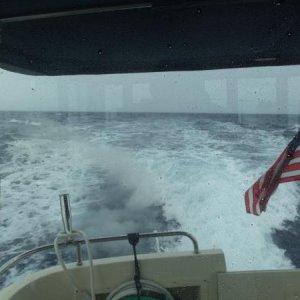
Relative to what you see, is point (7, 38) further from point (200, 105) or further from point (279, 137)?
point (279, 137)

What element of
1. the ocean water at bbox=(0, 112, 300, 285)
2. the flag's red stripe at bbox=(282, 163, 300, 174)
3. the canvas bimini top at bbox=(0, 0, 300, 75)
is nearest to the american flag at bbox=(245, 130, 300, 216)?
the flag's red stripe at bbox=(282, 163, 300, 174)

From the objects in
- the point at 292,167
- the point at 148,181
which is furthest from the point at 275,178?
the point at 148,181

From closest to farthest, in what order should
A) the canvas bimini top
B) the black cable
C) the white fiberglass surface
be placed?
the canvas bimini top, the black cable, the white fiberglass surface

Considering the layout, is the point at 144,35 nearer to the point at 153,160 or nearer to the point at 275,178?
the point at 275,178

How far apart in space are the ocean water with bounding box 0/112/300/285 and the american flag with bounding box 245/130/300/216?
101 centimetres

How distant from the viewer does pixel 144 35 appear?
4.19ft

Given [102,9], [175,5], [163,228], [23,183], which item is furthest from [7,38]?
[23,183]

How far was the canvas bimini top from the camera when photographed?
3.66 feet

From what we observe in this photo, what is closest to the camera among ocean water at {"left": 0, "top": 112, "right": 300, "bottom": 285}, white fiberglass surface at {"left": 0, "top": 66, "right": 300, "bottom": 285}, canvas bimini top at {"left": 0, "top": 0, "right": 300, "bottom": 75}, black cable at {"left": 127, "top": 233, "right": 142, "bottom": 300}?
canvas bimini top at {"left": 0, "top": 0, "right": 300, "bottom": 75}

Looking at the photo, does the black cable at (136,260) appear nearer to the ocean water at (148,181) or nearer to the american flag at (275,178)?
the american flag at (275,178)

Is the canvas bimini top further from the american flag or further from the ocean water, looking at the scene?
the ocean water

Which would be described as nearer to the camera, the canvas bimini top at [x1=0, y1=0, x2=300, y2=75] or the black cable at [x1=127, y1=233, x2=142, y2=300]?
the canvas bimini top at [x1=0, y1=0, x2=300, y2=75]

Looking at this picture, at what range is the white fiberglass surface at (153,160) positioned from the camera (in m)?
1.70

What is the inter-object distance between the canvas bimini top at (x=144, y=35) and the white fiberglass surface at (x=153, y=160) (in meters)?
0.10
